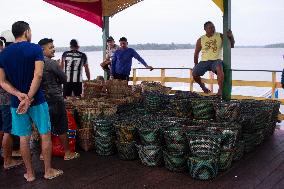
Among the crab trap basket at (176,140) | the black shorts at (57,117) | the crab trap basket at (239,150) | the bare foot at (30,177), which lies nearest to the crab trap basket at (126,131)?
the crab trap basket at (176,140)

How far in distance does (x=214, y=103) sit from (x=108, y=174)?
7.04 ft

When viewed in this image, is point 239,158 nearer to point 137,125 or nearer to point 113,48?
point 137,125

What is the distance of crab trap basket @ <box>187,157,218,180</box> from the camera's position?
4645 mm

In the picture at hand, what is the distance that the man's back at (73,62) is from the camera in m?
8.16

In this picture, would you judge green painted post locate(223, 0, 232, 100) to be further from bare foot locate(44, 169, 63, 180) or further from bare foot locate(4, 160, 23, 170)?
bare foot locate(4, 160, 23, 170)

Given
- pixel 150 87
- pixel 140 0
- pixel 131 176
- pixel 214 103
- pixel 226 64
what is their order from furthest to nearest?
pixel 140 0 → pixel 150 87 → pixel 226 64 → pixel 214 103 → pixel 131 176

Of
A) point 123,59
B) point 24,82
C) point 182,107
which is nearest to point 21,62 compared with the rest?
point 24,82

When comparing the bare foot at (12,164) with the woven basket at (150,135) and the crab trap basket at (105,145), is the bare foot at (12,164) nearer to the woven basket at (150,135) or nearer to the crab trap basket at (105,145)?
the crab trap basket at (105,145)

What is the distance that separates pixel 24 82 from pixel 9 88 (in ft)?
0.60

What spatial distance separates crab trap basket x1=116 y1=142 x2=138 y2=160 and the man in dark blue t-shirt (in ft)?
4.07

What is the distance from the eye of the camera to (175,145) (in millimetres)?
4949

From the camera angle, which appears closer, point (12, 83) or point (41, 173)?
point (12, 83)

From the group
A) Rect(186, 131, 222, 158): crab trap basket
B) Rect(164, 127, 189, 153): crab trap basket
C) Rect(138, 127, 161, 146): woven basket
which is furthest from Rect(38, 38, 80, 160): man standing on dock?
Rect(186, 131, 222, 158): crab trap basket

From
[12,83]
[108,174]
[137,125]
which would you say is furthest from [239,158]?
[12,83]
